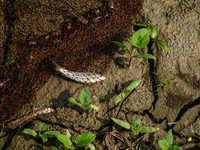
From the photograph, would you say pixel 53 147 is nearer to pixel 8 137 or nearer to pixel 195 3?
pixel 8 137

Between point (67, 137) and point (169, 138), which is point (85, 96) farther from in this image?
point (169, 138)

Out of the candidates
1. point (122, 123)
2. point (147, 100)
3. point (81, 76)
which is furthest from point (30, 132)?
point (147, 100)

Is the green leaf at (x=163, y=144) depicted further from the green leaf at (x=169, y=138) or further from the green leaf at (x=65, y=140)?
the green leaf at (x=65, y=140)

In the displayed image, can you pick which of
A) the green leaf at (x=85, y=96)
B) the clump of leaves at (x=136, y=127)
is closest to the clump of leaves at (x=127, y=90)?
the clump of leaves at (x=136, y=127)

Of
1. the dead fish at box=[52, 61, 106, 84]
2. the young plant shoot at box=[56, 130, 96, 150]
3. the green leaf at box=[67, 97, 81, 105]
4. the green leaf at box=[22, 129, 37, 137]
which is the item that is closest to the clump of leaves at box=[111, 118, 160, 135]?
the young plant shoot at box=[56, 130, 96, 150]

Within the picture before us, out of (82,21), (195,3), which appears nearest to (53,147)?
(82,21)
